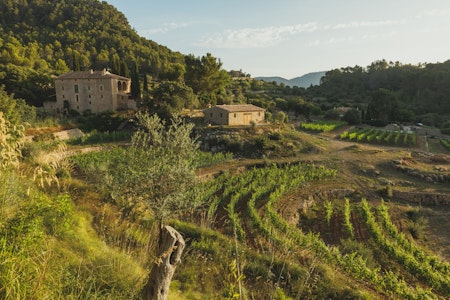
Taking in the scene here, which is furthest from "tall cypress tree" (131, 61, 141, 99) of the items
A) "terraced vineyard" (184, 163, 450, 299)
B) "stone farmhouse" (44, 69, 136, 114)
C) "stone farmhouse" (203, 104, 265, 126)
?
"terraced vineyard" (184, 163, 450, 299)

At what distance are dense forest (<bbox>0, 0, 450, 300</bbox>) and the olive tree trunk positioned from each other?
0.16 ft

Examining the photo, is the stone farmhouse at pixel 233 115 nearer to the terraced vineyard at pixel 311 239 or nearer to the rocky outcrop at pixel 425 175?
the terraced vineyard at pixel 311 239

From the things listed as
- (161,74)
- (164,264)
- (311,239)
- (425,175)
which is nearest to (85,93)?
(161,74)

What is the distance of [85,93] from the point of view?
39.6 m

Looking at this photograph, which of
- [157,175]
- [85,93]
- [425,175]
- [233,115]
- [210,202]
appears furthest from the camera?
[85,93]

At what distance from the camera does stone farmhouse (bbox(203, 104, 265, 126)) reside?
110 ft

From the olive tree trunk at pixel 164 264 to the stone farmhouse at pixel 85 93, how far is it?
130 feet

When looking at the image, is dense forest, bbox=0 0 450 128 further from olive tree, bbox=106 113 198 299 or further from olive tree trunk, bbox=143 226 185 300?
olive tree trunk, bbox=143 226 185 300

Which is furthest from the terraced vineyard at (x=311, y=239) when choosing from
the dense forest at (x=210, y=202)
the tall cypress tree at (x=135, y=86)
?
the tall cypress tree at (x=135, y=86)

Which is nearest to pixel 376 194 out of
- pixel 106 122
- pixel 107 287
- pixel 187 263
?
pixel 187 263

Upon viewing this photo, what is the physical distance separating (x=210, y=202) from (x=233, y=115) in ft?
61.2

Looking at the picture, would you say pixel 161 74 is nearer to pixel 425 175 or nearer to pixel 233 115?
pixel 233 115

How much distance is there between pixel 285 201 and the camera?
17812 mm

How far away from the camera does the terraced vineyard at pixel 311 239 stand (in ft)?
28.0
